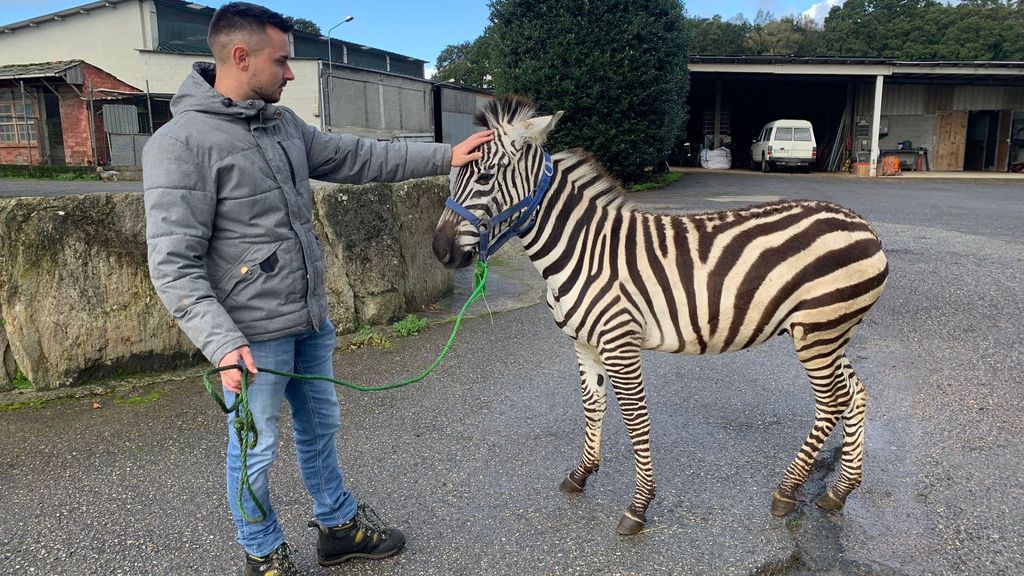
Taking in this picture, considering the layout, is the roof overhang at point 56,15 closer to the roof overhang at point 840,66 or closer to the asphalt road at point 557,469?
the roof overhang at point 840,66

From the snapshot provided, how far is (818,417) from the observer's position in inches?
132

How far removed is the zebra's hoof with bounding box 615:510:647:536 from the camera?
3.14 meters

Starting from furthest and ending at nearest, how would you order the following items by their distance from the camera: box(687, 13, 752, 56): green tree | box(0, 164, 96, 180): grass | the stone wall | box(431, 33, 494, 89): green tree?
box(431, 33, 494, 89): green tree → box(687, 13, 752, 56): green tree → box(0, 164, 96, 180): grass → the stone wall

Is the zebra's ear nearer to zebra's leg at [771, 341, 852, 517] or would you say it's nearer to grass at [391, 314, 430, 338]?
zebra's leg at [771, 341, 852, 517]

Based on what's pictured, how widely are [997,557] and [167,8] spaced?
32483mm

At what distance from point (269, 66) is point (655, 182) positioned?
57.8 ft

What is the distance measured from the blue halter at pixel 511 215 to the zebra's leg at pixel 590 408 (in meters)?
0.70

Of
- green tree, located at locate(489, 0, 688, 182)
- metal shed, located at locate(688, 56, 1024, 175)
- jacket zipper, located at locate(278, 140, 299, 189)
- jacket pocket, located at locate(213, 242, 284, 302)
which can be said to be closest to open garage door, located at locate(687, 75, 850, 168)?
metal shed, located at locate(688, 56, 1024, 175)

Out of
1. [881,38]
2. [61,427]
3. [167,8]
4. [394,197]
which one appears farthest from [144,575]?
[881,38]

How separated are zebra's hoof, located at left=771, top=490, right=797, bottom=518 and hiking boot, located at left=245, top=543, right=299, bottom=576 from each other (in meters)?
2.31

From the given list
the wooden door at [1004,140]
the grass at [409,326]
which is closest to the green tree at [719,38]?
the wooden door at [1004,140]

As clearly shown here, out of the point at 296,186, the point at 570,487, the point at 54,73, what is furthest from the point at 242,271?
the point at 54,73

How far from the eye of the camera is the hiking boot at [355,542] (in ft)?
9.61

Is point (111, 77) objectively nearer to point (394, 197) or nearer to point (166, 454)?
point (394, 197)
